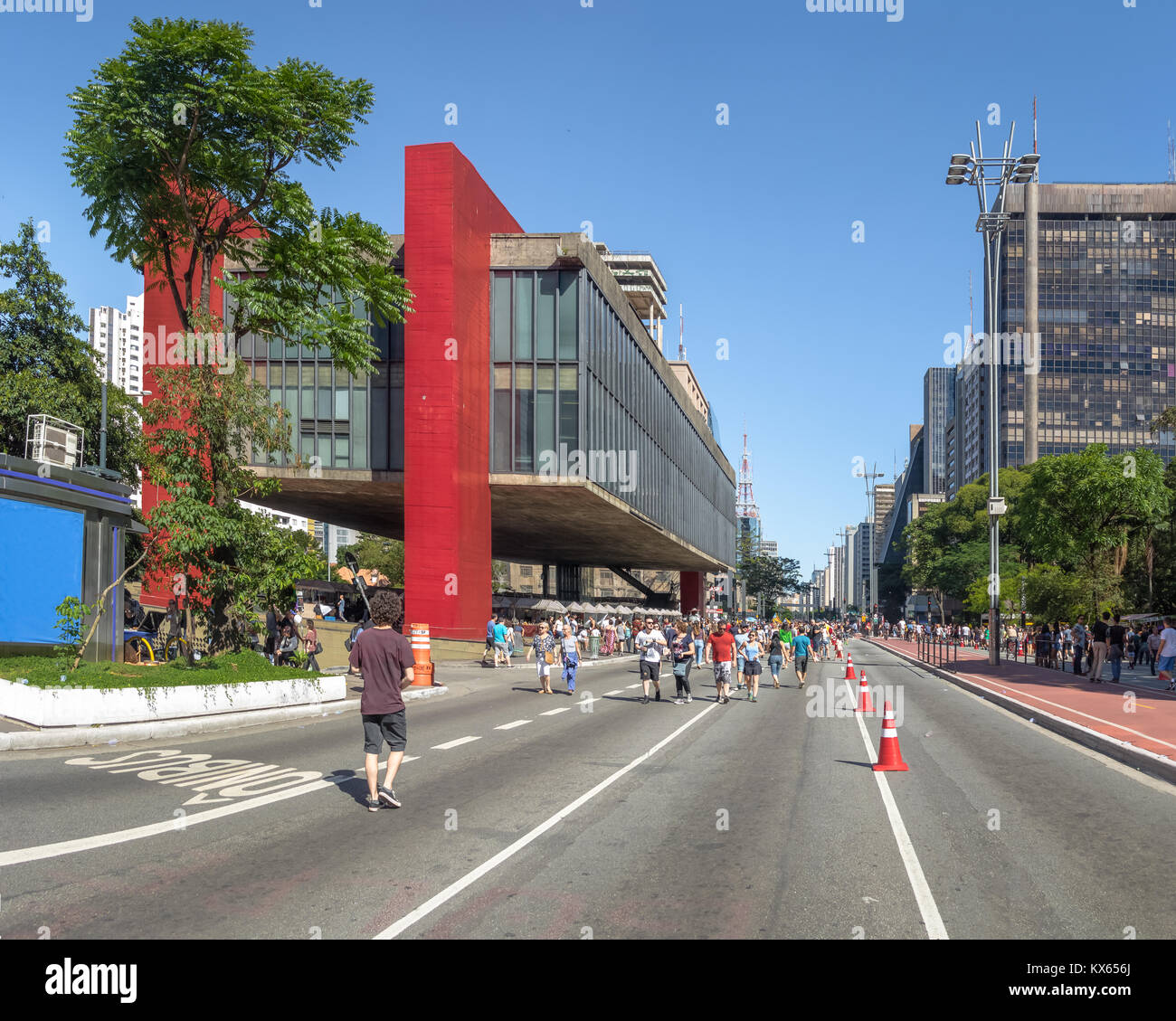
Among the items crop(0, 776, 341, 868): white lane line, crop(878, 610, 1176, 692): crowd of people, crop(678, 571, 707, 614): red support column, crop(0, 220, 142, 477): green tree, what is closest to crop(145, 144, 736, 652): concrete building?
crop(0, 220, 142, 477): green tree

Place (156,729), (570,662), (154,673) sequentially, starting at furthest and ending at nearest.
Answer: (570,662)
(154,673)
(156,729)

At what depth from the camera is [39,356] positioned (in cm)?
3634

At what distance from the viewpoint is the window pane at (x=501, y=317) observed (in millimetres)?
40938

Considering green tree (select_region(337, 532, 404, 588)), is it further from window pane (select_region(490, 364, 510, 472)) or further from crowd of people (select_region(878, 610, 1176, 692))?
window pane (select_region(490, 364, 510, 472))

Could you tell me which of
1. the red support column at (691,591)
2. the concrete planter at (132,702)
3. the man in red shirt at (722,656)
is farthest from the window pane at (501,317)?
the red support column at (691,591)

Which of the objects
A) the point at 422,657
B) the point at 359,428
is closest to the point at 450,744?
the point at 422,657

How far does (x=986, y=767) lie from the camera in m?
12.3

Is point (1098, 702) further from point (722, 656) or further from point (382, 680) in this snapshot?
point (382, 680)

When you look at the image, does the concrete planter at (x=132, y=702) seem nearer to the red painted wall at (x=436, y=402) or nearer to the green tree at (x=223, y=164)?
the green tree at (x=223, y=164)

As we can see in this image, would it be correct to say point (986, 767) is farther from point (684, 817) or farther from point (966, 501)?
point (966, 501)

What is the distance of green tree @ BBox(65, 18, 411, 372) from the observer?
Answer: 18.9 m

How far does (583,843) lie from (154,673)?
10591mm
